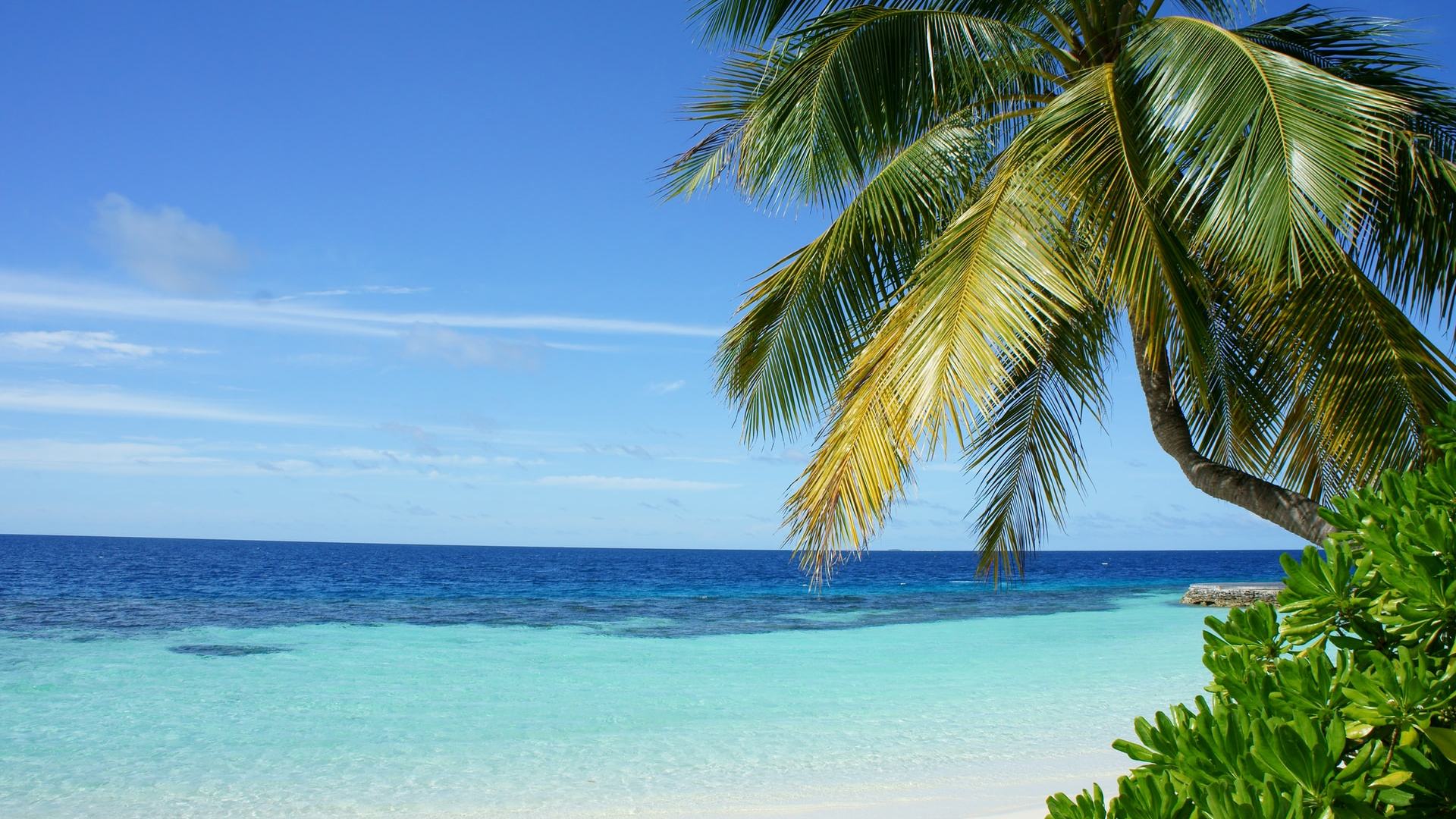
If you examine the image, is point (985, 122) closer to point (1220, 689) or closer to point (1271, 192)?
point (1271, 192)

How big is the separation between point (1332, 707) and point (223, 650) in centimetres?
1702

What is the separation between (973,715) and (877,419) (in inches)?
256

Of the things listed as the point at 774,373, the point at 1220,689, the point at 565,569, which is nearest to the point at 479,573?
the point at 565,569

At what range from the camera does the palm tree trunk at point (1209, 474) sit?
4.09 meters

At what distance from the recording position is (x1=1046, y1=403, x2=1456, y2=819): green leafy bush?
0.97m

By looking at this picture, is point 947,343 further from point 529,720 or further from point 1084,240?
point 529,720

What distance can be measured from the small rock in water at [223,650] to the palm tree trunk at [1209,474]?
14.5 m

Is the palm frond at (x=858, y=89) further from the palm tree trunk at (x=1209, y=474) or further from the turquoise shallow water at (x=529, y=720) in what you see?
the turquoise shallow water at (x=529, y=720)

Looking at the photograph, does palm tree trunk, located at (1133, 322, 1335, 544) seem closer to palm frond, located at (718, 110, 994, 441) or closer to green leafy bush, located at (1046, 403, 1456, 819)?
palm frond, located at (718, 110, 994, 441)

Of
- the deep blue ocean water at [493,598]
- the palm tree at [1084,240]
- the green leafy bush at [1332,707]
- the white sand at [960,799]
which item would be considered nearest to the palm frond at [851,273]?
the palm tree at [1084,240]

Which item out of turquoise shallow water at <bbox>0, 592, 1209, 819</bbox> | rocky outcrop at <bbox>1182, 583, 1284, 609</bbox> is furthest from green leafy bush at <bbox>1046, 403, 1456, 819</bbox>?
rocky outcrop at <bbox>1182, 583, 1284, 609</bbox>

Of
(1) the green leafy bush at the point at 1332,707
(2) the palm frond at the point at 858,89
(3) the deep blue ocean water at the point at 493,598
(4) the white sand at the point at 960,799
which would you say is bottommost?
(3) the deep blue ocean water at the point at 493,598

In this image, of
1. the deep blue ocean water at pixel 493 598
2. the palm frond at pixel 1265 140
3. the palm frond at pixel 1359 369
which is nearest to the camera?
the palm frond at pixel 1265 140

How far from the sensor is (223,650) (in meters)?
14.8
